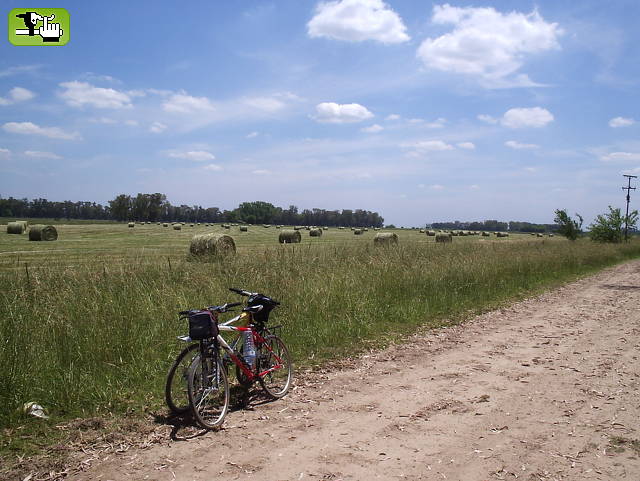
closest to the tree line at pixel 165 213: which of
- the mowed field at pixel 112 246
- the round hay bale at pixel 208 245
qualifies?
the mowed field at pixel 112 246

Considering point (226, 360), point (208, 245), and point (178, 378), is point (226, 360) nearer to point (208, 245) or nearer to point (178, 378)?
point (178, 378)

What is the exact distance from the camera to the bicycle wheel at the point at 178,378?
4.75m

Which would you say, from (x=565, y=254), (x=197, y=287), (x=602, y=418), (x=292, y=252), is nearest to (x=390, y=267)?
(x=292, y=252)

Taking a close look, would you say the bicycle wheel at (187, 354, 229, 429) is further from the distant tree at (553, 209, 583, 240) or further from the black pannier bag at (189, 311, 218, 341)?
the distant tree at (553, 209, 583, 240)

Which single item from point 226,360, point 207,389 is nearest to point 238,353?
point 226,360

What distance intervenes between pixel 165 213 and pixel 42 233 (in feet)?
311

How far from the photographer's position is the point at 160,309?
7.61m

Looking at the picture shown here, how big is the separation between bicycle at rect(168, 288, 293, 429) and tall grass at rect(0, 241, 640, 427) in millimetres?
839

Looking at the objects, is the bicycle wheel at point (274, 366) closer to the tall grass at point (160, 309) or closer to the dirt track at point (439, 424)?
the dirt track at point (439, 424)

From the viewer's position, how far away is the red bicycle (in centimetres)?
470

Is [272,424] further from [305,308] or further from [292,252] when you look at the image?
[292,252]

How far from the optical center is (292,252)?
13.2m

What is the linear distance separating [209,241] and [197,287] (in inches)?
390

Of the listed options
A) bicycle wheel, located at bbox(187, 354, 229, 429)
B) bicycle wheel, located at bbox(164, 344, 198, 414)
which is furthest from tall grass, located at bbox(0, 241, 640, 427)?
bicycle wheel, located at bbox(187, 354, 229, 429)
